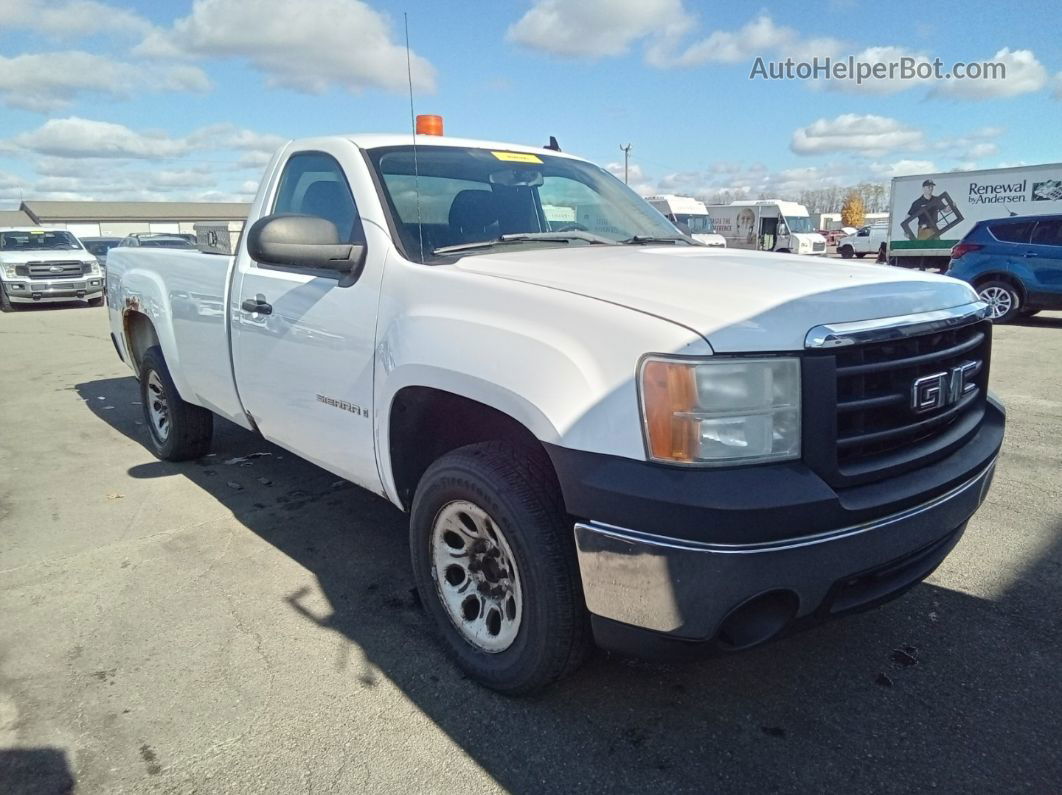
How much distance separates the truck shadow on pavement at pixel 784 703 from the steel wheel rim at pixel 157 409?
2.49m

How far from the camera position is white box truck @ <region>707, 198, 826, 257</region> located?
3412 cm

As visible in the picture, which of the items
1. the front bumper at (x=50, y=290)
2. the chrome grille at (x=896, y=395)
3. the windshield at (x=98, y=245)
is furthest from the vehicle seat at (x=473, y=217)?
the windshield at (x=98, y=245)

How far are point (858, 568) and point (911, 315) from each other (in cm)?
77

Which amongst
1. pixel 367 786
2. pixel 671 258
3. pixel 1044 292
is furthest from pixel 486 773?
pixel 1044 292

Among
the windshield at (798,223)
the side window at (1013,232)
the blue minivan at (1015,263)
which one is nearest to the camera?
the blue minivan at (1015,263)

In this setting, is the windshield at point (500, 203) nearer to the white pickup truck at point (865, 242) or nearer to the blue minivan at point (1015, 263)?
the blue minivan at point (1015, 263)

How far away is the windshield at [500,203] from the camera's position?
3002 mm

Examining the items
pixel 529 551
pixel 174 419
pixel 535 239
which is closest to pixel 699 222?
pixel 174 419

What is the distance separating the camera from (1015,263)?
1213 cm

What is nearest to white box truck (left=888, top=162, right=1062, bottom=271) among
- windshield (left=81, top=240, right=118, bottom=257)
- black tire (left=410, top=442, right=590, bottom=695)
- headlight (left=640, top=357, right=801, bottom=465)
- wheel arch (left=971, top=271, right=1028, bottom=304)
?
wheel arch (left=971, top=271, right=1028, bottom=304)

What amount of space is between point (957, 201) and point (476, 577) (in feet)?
72.0

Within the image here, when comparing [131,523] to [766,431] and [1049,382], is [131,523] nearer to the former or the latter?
[766,431]

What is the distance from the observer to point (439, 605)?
2.72 meters

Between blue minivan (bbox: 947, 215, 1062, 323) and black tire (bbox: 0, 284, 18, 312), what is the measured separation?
2076 centimetres
